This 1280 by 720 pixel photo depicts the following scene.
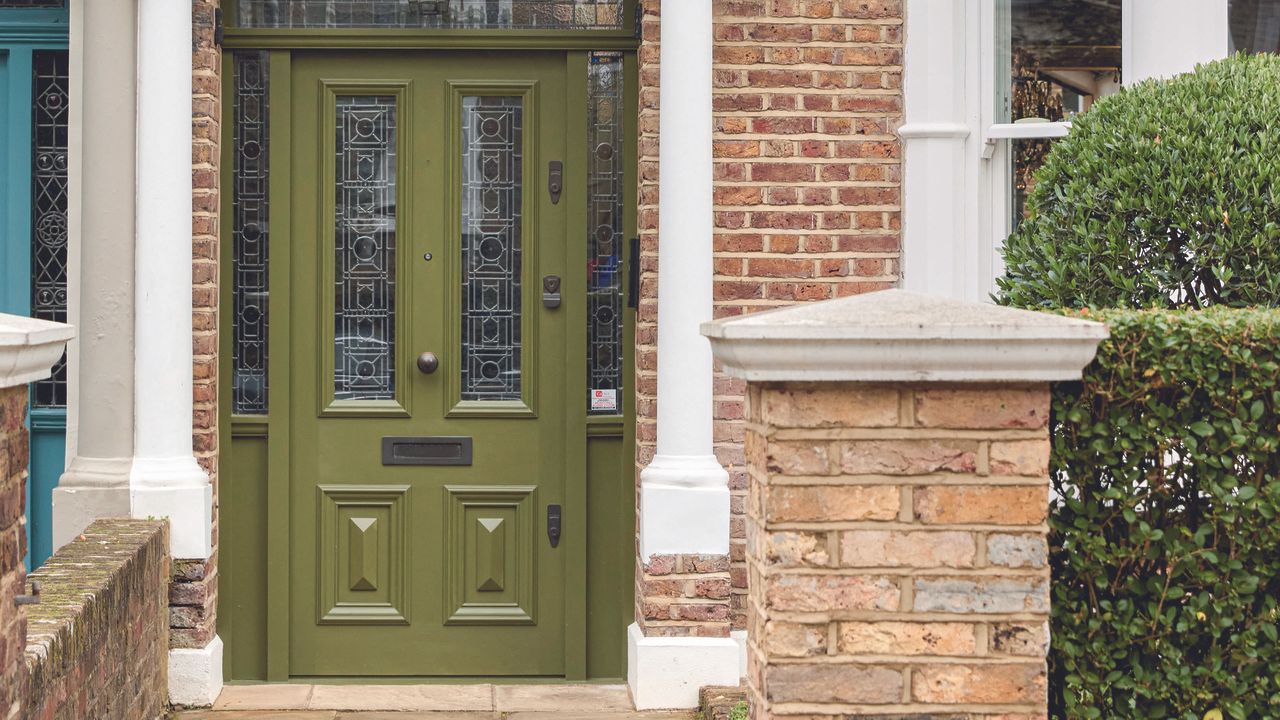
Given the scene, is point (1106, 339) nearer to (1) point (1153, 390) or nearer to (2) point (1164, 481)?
(1) point (1153, 390)

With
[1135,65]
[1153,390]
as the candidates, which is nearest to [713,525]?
[1135,65]

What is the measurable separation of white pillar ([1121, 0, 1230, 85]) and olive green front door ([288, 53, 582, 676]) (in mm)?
2160

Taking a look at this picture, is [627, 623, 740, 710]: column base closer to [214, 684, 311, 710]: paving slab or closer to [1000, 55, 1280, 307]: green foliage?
[214, 684, 311, 710]: paving slab

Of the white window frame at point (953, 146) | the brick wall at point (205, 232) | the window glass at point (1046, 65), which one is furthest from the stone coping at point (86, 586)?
the window glass at point (1046, 65)

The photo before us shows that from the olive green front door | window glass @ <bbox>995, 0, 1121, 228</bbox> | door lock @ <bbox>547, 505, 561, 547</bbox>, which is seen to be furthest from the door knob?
window glass @ <bbox>995, 0, 1121, 228</bbox>

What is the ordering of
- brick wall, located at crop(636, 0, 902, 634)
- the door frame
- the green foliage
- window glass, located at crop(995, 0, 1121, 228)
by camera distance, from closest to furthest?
1. the green foliage
2. window glass, located at crop(995, 0, 1121, 228)
3. brick wall, located at crop(636, 0, 902, 634)
4. the door frame

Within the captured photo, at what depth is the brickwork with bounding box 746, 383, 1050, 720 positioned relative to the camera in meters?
2.72

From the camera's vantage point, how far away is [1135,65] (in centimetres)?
511

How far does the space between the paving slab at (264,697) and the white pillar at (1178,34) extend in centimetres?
382

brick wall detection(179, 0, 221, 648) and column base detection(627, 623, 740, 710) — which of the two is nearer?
column base detection(627, 623, 740, 710)

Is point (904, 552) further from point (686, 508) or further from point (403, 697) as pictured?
point (403, 697)

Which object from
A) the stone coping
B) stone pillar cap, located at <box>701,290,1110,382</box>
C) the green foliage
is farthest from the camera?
the stone coping

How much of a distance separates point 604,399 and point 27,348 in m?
3.10

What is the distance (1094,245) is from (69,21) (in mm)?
3917
